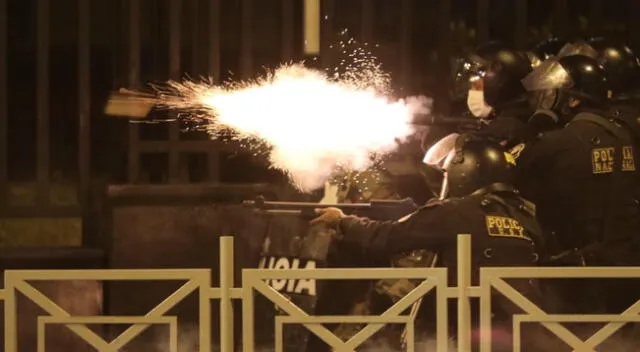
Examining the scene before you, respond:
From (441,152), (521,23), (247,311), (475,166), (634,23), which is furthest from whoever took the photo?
(634,23)

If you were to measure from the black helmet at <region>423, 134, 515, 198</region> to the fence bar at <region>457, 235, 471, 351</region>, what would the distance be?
810 millimetres

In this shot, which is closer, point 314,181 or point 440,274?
point 440,274

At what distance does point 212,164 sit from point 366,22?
1546 mm

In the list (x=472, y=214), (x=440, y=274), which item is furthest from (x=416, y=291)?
(x=472, y=214)

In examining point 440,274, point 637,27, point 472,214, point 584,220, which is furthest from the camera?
point 637,27

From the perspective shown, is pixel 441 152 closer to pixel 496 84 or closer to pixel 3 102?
Answer: pixel 496 84

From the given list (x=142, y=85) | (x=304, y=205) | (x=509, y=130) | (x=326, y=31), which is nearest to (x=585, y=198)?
(x=509, y=130)

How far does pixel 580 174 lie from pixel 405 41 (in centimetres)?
177

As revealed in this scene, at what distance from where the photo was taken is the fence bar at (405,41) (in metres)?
7.95

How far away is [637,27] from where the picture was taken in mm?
8359

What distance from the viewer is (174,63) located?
7.84 meters

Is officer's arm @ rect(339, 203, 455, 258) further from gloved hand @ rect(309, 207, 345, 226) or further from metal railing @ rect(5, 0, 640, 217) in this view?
metal railing @ rect(5, 0, 640, 217)

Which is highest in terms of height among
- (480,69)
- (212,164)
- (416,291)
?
(480,69)

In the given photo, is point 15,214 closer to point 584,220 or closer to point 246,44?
point 246,44
